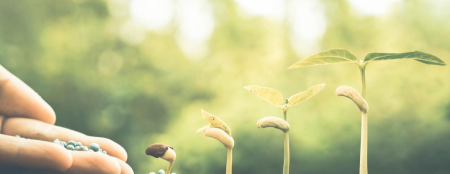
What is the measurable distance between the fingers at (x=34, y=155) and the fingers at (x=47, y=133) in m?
0.18

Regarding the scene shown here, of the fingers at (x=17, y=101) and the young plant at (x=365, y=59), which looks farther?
the fingers at (x=17, y=101)

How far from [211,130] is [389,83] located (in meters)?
0.61

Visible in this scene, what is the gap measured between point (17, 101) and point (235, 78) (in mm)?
540

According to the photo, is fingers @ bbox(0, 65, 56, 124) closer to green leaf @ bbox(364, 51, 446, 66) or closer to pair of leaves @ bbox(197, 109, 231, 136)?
pair of leaves @ bbox(197, 109, 231, 136)

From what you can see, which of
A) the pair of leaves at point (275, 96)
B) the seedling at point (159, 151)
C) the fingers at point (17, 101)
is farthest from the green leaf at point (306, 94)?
the fingers at point (17, 101)

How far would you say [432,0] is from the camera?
0.84 metres

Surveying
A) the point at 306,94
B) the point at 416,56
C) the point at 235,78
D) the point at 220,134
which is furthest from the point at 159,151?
the point at 235,78

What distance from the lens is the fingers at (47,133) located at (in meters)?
0.60

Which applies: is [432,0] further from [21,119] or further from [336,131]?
[21,119]

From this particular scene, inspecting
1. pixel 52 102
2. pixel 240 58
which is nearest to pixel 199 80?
pixel 240 58

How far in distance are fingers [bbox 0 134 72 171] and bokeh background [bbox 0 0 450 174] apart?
0.53 m

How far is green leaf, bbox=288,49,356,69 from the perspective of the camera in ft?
1.27

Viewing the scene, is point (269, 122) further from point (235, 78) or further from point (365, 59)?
point (235, 78)

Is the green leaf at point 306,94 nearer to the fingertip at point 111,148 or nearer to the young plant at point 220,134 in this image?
the young plant at point 220,134
